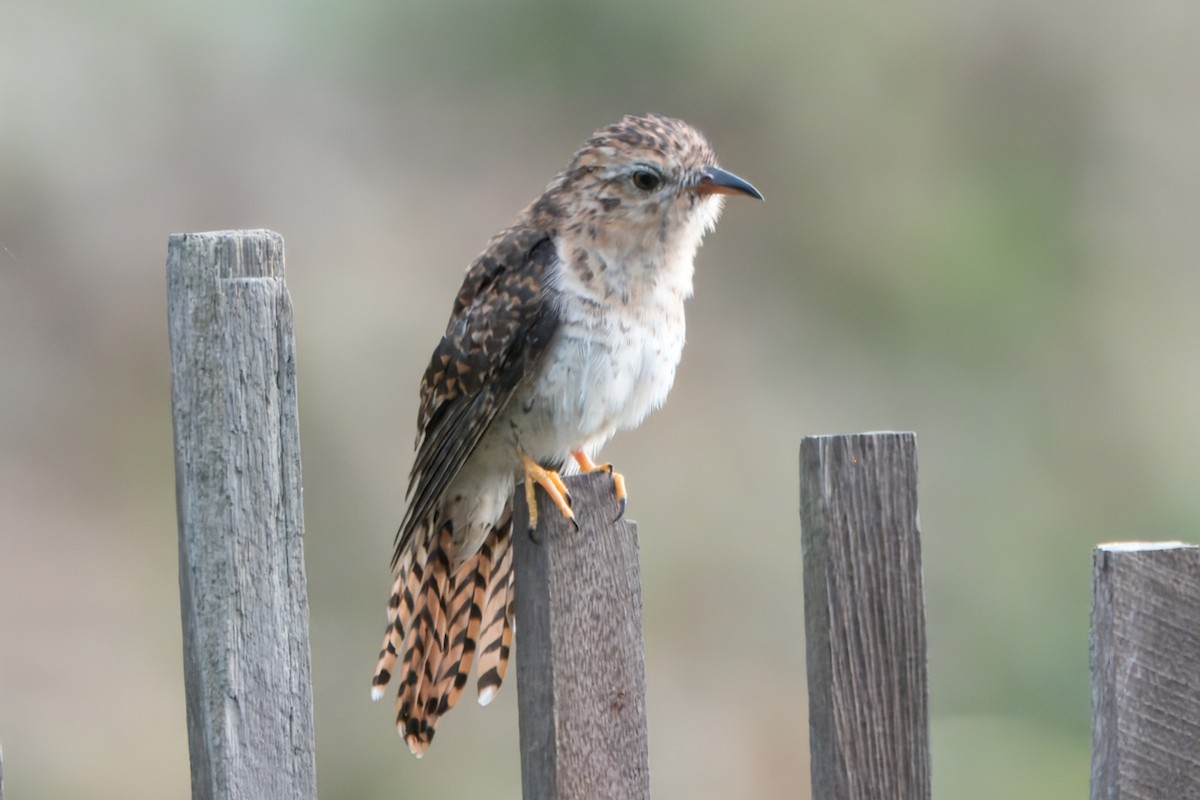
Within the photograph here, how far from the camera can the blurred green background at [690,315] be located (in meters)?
4.80

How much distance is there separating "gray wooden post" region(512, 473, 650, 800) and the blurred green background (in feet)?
9.17

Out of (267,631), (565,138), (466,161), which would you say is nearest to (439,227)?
(466,161)

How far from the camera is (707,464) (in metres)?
5.59

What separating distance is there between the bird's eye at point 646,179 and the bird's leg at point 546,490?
738 mm

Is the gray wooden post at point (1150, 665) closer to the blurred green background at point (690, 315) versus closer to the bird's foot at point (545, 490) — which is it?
the bird's foot at point (545, 490)

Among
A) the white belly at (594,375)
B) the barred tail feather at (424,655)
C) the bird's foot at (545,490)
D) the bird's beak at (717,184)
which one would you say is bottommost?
the barred tail feather at (424,655)

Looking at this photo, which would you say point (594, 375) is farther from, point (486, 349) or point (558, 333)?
point (486, 349)

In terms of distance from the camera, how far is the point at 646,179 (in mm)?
3436

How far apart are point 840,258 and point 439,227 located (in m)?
1.68

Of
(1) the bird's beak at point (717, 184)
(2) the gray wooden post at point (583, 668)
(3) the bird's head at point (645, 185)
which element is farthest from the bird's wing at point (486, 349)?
(2) the gray wooden post at point (583, 668)

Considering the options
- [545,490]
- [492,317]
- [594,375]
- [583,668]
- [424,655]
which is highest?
[492,317]

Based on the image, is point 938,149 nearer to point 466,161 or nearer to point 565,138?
point 565,138

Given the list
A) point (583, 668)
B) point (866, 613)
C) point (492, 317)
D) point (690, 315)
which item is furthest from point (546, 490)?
point (690, 315)

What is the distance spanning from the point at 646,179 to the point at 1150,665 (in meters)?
1.88
